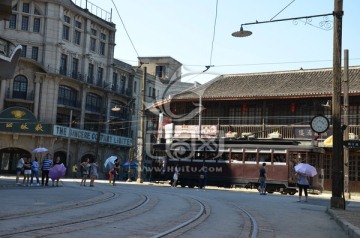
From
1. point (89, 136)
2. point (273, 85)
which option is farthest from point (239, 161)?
point (89, 136)

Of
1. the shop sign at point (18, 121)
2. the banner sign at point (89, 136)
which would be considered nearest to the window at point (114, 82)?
the banner sign at point (89, 136)

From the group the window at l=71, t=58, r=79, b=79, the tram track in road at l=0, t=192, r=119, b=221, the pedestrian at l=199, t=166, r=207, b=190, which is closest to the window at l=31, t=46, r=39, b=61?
the window at l=71, t=58, r=79, b=79

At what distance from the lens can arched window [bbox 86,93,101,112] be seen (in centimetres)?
5219

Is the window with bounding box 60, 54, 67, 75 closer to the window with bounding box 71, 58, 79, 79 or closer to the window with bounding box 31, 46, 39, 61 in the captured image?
the window with bounding box 71, 58, 79, 79

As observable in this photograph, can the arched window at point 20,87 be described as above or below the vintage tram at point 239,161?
above

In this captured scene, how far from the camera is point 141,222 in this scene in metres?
10.2

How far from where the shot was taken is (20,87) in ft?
151

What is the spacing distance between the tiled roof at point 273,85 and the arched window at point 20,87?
1803cm

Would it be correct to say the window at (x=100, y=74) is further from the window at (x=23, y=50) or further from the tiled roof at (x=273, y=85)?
the tiled roof at (x=273, y=85)

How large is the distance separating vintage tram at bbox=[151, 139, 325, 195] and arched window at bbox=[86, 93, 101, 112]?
22.4 m

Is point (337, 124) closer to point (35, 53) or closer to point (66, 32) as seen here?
point (35, 53)

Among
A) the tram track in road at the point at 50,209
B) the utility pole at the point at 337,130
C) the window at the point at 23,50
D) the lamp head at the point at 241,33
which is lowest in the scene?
the tram track in road at the point at 50,209

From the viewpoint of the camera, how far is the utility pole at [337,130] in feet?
49.9

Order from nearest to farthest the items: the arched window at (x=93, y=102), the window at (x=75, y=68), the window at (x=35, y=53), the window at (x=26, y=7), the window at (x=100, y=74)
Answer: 1. the window at (x=35, y=53)
2. the window at (x=26, y=7)
3. the window at (x=75, y=68)
4. the arched window at (x=93, y=102)
5. the window at (x=100, y=74)
